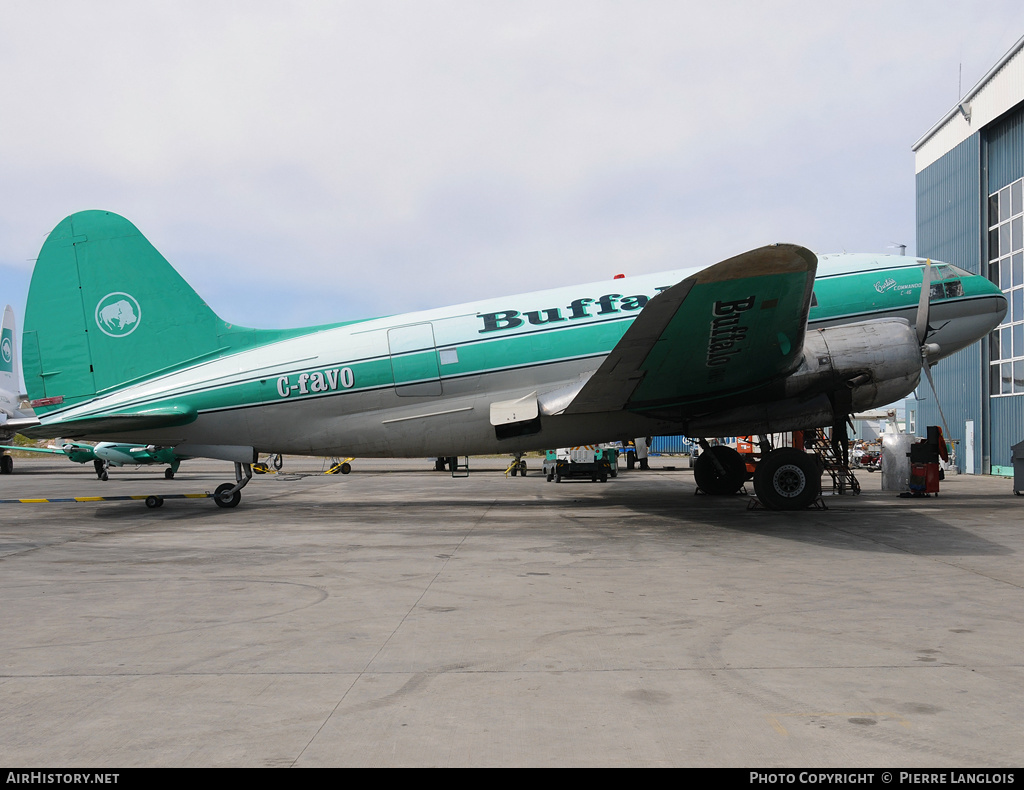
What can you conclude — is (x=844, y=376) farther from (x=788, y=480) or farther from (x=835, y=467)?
(x=835, y=467)

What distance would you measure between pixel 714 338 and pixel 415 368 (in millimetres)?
6189

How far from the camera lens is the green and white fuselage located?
15.1 meters

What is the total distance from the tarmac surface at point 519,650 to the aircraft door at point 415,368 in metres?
4.39

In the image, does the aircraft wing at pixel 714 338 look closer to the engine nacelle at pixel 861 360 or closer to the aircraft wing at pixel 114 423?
the engine nacelle at pixel 861 360

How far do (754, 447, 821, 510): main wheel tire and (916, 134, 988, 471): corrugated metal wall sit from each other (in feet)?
74.3

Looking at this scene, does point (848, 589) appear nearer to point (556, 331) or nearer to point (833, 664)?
point (833, 664)

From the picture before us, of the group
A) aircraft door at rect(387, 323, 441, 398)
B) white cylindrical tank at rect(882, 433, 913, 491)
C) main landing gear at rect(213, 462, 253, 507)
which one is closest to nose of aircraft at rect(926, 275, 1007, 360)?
white cylindrical tank at rect(882, 433, 913, 491)

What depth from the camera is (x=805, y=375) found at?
553 inches

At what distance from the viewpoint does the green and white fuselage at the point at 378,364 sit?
15.1m

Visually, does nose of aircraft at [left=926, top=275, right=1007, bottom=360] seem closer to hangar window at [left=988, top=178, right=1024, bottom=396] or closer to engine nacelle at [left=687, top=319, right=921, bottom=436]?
engine nacelle at [left=687, top=319, right=921, bottom=436]

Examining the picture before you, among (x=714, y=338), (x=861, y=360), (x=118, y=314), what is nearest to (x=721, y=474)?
(x=861, y=360)

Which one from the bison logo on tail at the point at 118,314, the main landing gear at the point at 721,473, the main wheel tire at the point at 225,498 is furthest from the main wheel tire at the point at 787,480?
the bison logo on tail at the point at 118,314

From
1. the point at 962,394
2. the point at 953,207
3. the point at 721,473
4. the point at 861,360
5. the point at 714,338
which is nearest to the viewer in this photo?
the point at 714,338

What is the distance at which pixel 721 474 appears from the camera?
18.8 m
